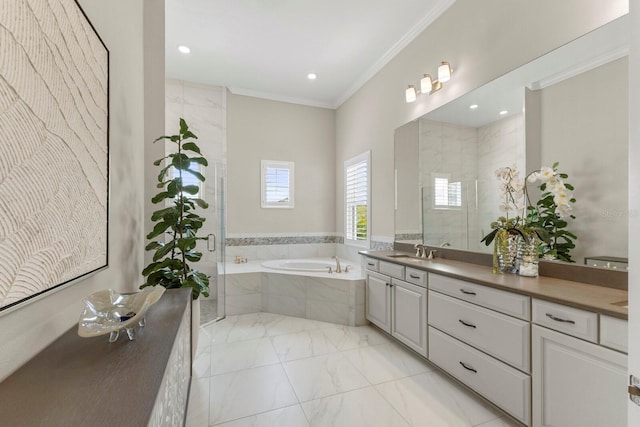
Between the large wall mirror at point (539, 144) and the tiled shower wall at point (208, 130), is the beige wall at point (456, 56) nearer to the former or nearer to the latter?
the large wall mirror at point (539, 144)

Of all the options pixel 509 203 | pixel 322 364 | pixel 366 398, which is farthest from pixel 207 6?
pixel 366 398

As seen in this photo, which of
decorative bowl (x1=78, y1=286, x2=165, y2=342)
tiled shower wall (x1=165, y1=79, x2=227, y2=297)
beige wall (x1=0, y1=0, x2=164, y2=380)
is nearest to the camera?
beige wall (x1=0, y1=0, x2=164, y2=380)

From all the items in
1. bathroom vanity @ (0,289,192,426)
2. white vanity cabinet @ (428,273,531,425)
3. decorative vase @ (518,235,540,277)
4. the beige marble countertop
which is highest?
decorative vase @ (518,235,540,277)

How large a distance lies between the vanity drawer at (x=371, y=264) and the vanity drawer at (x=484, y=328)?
A: 85 cm

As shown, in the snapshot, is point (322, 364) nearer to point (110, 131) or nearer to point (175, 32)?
point (110, 131)

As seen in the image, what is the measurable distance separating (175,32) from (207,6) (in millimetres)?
668

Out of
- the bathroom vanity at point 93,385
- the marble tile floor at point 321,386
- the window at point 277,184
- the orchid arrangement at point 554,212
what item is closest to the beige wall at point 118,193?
the bathroom vanity at point 93,385

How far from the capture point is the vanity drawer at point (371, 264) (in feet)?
10.3

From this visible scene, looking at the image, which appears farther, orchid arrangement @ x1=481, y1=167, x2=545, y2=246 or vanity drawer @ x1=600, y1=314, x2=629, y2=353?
orchid arrangement @ x1=481, y1=167, x2=545, y2=246

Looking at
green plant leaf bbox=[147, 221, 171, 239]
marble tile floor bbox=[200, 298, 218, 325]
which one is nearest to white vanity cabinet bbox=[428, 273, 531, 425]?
green plant leaf bbox=[147, 221, 171, 239]

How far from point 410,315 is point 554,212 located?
1.37 meters

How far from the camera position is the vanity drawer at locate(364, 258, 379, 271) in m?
3.14

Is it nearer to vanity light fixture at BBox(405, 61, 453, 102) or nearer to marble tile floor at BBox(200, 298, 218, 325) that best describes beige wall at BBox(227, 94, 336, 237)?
marble tile floor at BBox(200, 298, 218, 325)

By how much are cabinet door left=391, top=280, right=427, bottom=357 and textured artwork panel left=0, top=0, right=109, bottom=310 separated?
229cm
